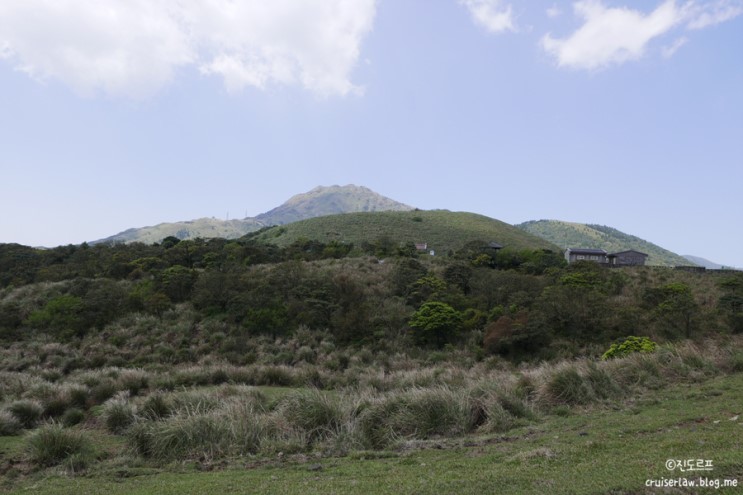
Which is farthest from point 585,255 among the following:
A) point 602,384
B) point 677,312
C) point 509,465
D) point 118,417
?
point 118,417

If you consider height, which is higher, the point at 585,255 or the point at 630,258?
the point at 585,255

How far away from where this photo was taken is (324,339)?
22156mm

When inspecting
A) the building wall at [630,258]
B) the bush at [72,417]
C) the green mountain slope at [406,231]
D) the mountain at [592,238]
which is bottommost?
the bush at [72,417]

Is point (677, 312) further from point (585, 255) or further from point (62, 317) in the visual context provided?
point (585, 255)

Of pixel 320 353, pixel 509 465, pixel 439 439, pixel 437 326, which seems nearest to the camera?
pixel 509 465

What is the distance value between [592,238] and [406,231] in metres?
121

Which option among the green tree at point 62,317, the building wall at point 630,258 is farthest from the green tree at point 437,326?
the building wall at point 630,258

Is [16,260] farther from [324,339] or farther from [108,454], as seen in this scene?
[108,454]

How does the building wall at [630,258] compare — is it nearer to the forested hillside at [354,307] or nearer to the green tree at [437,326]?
the forested hillside at [354,307]

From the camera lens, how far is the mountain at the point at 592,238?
145125mm

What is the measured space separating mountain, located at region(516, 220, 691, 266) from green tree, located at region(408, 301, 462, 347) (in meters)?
127

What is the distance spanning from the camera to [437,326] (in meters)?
22.1

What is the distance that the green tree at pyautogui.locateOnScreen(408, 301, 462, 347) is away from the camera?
22.2 meters

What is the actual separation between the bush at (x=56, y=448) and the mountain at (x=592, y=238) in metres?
146
